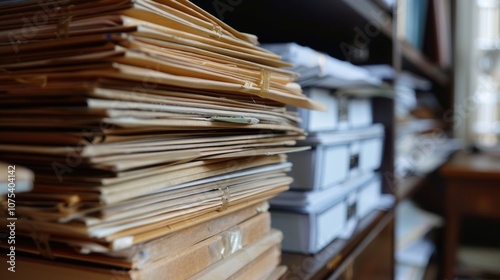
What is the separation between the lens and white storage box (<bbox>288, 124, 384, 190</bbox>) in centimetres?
74

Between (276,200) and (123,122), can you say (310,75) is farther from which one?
(123,122)

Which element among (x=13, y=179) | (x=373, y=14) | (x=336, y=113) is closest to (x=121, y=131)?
(x=13, y=179)

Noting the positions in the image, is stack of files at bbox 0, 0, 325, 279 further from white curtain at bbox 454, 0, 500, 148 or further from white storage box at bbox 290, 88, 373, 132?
white curtain at bbox 454, 0, 500, 148

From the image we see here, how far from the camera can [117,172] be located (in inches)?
13.5

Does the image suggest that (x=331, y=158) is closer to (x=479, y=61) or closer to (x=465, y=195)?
(x=465, y=195)

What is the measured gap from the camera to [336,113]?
34.5 inches

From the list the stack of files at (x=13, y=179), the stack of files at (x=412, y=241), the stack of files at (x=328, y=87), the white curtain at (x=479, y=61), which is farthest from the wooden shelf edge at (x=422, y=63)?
the stack of files at (x=13, y=179)

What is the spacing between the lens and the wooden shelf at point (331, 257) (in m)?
0.67

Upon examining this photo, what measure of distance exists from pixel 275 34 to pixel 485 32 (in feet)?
7.15

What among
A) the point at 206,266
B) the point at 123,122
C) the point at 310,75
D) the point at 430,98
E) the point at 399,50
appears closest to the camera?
the point at 123,122

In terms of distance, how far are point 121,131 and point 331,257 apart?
495 millimetres

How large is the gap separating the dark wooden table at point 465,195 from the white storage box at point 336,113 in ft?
3.02

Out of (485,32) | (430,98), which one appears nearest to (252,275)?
(430,98)

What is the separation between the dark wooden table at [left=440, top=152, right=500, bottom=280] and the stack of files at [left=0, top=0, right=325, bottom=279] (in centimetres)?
161
